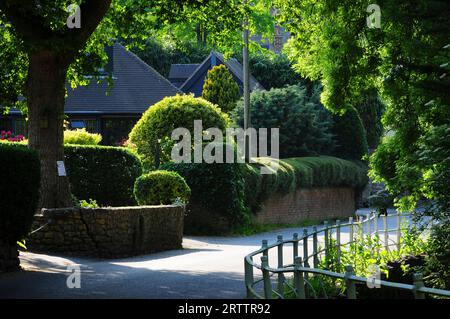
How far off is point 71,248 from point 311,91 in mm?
33757

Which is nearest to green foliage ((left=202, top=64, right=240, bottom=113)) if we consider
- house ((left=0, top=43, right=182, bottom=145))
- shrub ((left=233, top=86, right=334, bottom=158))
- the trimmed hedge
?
house ((left=0, top=43, right=182, bottom=145))

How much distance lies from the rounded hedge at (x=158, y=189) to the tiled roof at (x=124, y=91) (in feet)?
71.6

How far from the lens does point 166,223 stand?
2358cm

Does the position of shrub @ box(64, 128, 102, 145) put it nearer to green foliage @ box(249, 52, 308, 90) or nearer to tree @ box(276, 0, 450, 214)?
tree @ box(276, 0, 450, 214)

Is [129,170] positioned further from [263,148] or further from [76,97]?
[76,97]

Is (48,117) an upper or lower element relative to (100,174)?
upper

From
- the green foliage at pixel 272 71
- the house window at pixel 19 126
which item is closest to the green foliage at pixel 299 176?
the green foliage at pixel 272 71

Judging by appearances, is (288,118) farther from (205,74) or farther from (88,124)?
(205,74)

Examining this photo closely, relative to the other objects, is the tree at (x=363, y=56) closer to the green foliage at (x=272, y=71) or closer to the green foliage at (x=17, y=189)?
the green foliage at (x=17, y=189)

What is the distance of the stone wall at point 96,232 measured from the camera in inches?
795

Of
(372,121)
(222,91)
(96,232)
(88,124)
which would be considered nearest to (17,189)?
(96,232)

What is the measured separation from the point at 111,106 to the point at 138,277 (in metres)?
33.7

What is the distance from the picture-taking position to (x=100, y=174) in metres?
29.1
